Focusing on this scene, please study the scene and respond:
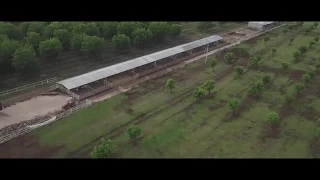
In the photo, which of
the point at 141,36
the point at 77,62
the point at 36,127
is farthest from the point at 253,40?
the point at 36,127

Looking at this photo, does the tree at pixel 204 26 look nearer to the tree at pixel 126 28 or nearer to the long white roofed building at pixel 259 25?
the long white roofed building at pixel 259 25

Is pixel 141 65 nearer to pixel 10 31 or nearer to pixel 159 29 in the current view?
pixel 159 29

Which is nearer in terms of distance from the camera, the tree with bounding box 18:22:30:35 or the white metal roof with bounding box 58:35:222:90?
the white metal roof with bounding box 58:35:222:90

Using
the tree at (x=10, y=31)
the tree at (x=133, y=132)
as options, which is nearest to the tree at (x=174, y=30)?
the tree at (x=10, y=31)

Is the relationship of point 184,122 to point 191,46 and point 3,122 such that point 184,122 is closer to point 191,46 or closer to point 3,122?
point 3,122

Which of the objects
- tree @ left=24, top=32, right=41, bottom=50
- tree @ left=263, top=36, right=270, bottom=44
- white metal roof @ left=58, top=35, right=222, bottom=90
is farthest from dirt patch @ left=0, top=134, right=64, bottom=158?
tree @ left=263, top=36, right=270, bottom=44

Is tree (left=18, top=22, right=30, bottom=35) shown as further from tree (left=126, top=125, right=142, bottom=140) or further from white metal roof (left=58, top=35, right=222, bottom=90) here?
tree (left=126, top=125, right=142, bottom=140)
